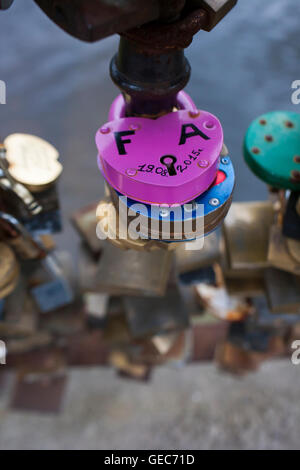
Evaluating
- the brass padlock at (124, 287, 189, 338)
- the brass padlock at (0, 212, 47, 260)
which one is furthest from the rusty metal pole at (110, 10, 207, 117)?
the brass padlock at (124, 287, 189, 338)

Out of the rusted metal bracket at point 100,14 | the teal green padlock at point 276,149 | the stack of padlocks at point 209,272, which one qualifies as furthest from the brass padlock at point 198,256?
the rusted metal bracket at point 100,14

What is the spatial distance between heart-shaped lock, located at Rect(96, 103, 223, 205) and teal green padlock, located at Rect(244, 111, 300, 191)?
0.18m

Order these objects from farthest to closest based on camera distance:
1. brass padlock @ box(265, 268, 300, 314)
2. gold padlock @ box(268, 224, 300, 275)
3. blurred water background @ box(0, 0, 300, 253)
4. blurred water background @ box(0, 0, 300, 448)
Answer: blurred water background @ box(0, 0, 300, 253)
blurred water background @ box(0, 0, 300, 448)
brass padlock @ box(265, 268, 300, 314)
gold padlock @ box(268, 224, 300, 275)

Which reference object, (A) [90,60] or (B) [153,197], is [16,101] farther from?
(B) [153,197]

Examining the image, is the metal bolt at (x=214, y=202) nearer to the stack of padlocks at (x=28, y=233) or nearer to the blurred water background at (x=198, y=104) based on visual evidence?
the stack of padlocks at (x=28, y=233)

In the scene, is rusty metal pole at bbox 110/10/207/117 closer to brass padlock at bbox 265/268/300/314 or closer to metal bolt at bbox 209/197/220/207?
metal bolt at bbox 209/197/220/207

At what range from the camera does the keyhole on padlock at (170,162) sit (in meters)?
0.50

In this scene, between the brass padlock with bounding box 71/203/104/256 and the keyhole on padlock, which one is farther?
the brass padlock with bounding box 71/203/104/256

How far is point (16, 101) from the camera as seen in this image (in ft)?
5.22

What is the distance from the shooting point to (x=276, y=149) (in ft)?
2.32

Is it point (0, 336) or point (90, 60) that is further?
point (90, 60)

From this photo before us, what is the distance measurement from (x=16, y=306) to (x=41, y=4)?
599 millimetres

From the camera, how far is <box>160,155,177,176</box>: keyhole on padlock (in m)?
0.50
